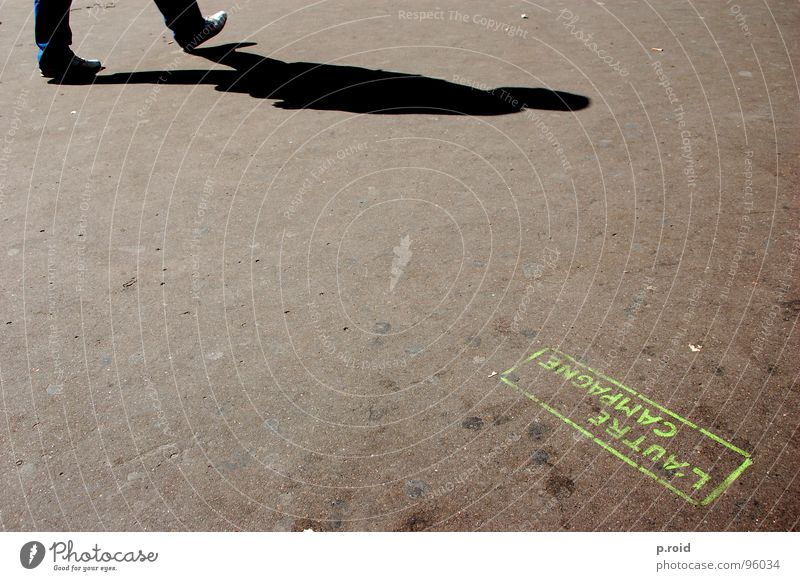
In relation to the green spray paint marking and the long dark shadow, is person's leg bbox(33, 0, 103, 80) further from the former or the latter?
the green spray paint marking

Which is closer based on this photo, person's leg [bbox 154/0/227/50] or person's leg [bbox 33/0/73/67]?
person's leg [bbox 33/0/73/67]

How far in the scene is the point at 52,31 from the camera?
24.0ft

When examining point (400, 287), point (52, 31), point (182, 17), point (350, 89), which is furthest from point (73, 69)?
point (400, 287)

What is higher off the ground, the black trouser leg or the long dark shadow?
the black trouser leg

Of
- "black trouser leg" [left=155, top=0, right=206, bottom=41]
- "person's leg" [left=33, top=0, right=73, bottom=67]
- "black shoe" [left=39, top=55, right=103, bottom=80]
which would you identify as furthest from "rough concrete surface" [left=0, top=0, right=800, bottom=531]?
"black trouser leg" [left=155, top=0, right=206, bottom=41]

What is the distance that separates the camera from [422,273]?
419 centimetres

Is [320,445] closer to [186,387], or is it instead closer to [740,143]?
[186,387]

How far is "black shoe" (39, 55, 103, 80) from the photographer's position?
738 centimetres

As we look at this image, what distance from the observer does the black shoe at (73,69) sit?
7379 mm

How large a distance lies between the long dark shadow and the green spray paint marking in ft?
10.4

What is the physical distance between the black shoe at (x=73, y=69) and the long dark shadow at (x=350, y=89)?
0.41ft

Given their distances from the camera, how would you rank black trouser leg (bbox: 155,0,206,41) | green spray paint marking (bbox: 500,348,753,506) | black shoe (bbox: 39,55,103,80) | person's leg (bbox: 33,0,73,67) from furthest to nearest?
1. black trouser leg (bbox: 155,0,206,41)
2. black shoe (bbox: 39,55,103,80)
3. person's leg (bbox: 33,0,73,67)
4. green spray paint marking (bbox: 500,348,753,506)

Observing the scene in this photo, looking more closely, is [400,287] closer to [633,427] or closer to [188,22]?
[633,427]

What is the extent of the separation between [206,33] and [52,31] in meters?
1.44
